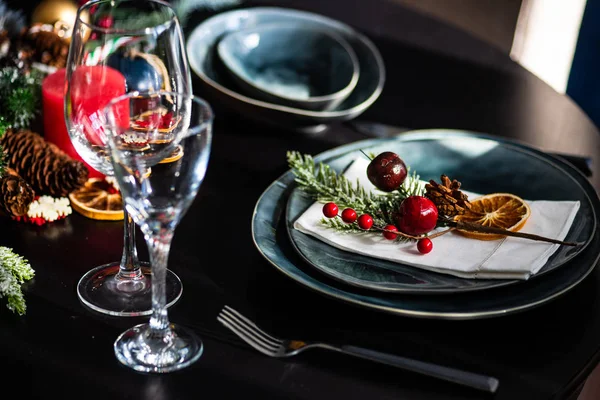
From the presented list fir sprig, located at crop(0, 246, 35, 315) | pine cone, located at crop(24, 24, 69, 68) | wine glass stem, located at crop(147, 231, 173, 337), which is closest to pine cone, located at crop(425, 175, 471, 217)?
wine glass stem, located at crop(147, 231, 173, 337)

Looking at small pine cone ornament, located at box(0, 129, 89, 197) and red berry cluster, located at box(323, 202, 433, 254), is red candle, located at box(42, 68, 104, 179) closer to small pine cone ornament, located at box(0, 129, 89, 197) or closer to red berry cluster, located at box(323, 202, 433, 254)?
small pine cone ornament, located at box(0, 129, 89, 197)

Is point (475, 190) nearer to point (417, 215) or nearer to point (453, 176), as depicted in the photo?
point (453, 176)

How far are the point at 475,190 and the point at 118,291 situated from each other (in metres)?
0.50

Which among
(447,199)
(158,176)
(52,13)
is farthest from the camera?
(52,13)

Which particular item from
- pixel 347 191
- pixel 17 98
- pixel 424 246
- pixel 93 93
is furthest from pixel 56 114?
pixel 424 246

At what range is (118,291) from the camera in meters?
0.81

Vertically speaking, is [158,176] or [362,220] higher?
[158,176]

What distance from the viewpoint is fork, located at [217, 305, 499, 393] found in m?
0.69

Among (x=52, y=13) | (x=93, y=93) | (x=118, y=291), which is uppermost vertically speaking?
(x=93, y=93)

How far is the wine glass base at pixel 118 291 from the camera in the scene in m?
0.78

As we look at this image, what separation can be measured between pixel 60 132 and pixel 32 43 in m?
0.39

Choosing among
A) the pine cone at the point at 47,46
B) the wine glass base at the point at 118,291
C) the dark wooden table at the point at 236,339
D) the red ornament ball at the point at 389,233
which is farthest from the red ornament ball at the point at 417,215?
the pine cone at the point at 47,46

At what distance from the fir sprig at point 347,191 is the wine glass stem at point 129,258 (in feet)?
0.75

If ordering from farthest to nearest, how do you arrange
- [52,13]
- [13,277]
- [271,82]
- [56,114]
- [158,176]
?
1. [52,13]
2. [271,82]
3. [56,114]
4. [13,277]
5. [158,176]
